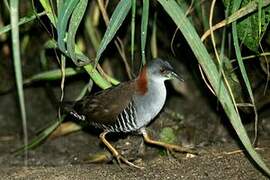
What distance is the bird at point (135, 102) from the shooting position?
444 centimetres

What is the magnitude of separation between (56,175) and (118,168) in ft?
1.36

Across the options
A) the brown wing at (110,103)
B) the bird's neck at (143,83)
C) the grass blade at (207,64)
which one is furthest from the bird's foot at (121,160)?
the grass blade at (207,64)

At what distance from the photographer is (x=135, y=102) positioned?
4.46m

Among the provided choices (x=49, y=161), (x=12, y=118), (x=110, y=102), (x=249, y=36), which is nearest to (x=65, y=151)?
(x=49, y=161)

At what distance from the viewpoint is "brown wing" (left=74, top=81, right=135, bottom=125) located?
→ 14.6 feet

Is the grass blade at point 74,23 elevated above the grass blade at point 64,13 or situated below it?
below

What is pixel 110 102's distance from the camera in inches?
177

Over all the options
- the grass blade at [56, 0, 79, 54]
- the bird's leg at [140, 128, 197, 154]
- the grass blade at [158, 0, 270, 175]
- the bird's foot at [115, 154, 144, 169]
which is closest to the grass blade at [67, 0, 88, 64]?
the grass blade at [56, 0, 79, 54]

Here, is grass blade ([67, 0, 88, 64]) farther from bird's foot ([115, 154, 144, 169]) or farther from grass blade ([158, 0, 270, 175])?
bird's foot ([115, 154, 144, 169])

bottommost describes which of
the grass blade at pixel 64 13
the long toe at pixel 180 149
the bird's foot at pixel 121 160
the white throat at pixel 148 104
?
the long toe at pixel 180 149

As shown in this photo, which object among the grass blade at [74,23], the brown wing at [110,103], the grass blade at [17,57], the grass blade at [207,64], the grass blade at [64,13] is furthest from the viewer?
the brown wing at [110,103]

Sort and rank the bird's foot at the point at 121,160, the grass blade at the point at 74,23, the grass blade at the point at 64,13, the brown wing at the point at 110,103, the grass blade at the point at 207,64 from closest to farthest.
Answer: the grass blade at the point at 207,64, the grass blade at the point at 64,13, the grass blade at the point at 74,23, the bird's foot at the point at 121,160, the brown wing at the point at 110,103

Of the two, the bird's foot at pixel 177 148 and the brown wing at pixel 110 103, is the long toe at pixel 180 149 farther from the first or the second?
the brown wing at pixel 110 103

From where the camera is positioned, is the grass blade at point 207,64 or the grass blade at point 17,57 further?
the grass blade at point 207,64
